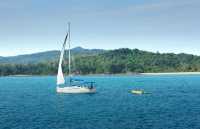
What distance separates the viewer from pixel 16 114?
102 m

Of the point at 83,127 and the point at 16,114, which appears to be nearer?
the point at 83,127

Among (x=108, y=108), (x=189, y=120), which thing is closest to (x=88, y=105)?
(x=108, y=108)

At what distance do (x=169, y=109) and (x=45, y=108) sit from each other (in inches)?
1202

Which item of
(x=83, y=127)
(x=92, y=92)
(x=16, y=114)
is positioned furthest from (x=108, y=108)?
(x=92, y=92)

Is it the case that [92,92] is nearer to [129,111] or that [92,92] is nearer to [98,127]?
[129,111]

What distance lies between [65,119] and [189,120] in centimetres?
2484

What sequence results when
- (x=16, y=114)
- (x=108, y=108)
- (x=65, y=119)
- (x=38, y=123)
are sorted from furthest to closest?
(x=108, y=108)
(x=16, y=114)
(x=65, y=119)
(x=38, y=123)

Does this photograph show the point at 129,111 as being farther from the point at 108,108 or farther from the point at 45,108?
the point at 45,108

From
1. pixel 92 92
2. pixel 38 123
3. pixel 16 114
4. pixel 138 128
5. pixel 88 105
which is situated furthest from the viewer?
pixel 92 92

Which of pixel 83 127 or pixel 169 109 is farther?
pixel 169 109

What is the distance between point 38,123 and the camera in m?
86.7

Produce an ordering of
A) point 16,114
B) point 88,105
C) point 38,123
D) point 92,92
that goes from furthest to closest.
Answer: point 92,92 → point 88,105 → point 16,114 → point 38,123

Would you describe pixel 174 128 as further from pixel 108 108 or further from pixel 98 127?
pixel 108 108

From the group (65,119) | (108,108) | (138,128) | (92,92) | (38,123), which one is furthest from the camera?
(92,92)
